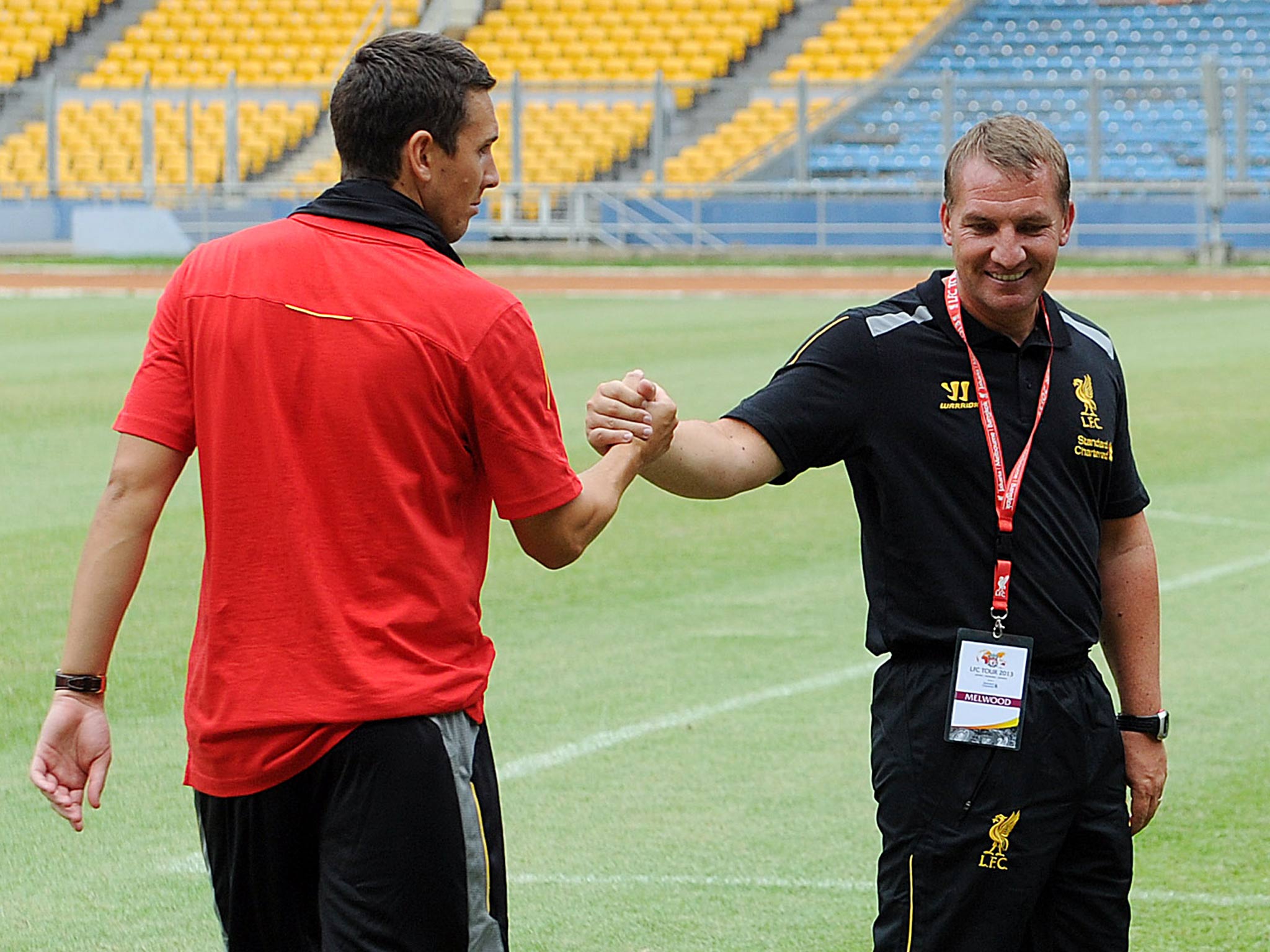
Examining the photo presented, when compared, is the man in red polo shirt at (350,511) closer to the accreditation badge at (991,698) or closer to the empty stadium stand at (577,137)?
the accreditation badge at (991,698)

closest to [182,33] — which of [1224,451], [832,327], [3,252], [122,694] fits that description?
[3,252]

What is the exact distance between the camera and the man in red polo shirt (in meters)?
2.99

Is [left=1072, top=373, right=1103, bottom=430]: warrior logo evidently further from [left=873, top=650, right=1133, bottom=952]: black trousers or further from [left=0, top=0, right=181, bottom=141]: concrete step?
[left=0, top=0, right=181, bottom=141]: concrete step

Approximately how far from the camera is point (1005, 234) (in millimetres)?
3432

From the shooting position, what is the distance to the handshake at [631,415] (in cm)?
335

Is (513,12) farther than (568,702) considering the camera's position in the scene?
Yes

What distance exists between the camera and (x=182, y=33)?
41.9 m

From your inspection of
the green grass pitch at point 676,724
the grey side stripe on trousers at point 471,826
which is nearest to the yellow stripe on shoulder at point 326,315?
the grey side stripe on trousers at point 471,826

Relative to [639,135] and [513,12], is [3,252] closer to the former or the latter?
[639,135]

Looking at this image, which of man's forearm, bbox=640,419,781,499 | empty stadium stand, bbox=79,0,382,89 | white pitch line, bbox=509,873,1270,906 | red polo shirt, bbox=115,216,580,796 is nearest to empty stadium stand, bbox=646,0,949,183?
empty stadium stand, bbox=79,0,382,89

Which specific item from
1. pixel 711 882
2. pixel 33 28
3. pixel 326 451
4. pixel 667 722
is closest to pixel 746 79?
pixel 33 28

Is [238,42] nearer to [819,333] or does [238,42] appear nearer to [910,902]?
[819,333]

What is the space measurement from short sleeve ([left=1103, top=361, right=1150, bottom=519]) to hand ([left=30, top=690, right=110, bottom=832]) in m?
1.88

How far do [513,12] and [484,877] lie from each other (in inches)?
1559
